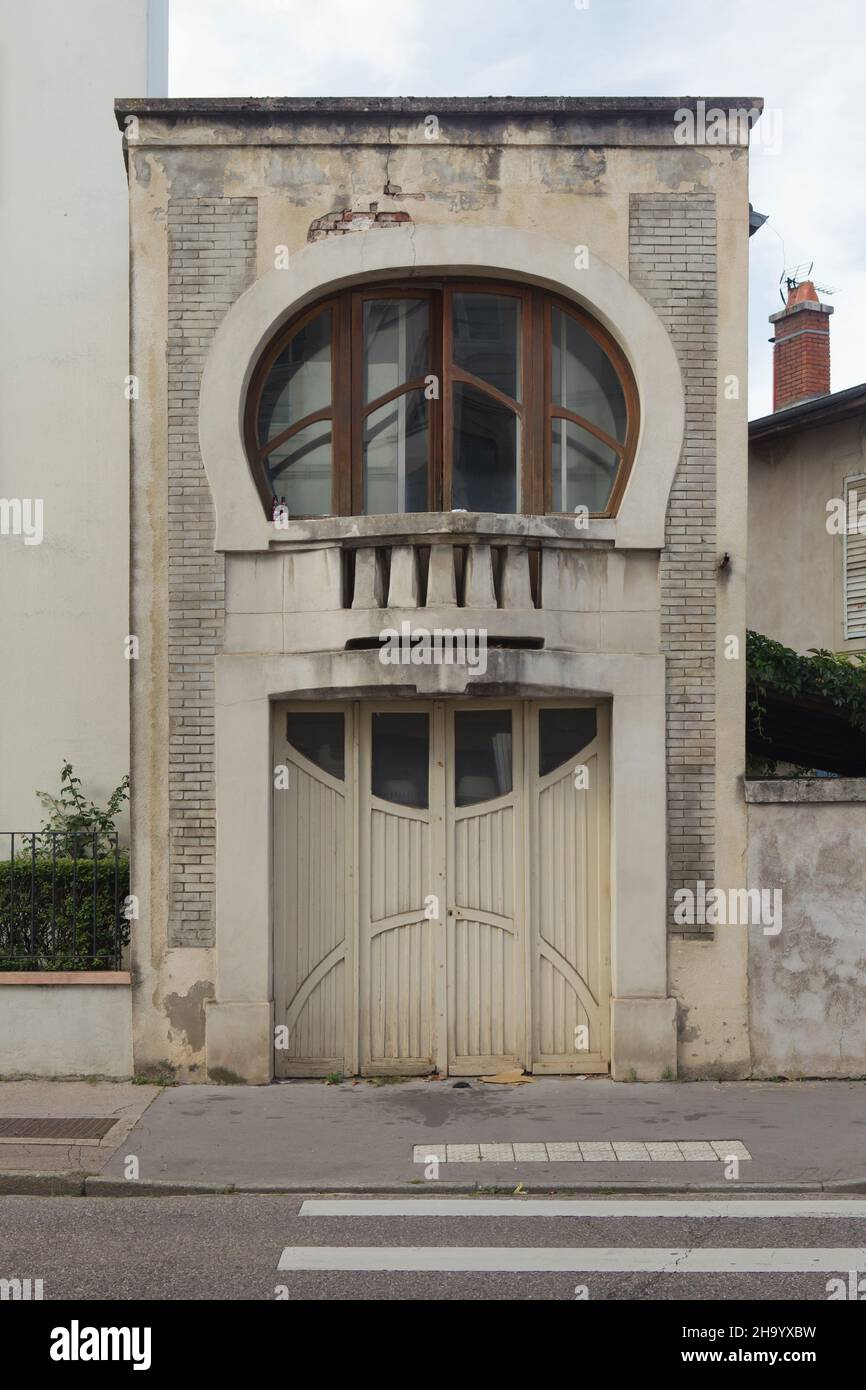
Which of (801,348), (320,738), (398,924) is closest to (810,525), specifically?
(801,348)

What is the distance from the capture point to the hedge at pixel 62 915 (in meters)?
9.78

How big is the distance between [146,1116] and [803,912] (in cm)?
475

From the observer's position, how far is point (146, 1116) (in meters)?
8.59

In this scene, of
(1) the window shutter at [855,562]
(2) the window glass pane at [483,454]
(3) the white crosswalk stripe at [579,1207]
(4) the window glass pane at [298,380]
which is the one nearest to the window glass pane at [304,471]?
(4) the window glass pane at [298,380]

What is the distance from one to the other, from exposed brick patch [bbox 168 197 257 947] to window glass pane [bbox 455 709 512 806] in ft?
5.90

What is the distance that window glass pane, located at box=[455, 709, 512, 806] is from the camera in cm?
976

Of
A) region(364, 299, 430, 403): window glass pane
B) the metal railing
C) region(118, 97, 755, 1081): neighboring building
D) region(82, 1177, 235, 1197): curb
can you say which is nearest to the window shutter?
region(118, 97, 755, 1081): neighboring building

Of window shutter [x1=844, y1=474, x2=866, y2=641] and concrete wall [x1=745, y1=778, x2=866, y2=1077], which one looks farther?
window shutter [x1=844, y1=474, x2=866, y2=641]

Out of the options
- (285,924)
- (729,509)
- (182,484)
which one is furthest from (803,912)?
(182,484)

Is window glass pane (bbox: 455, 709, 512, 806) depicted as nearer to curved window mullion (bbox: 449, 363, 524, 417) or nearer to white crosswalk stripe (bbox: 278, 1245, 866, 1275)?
curved window mullion (bbox: 449, 363, 524, 417)

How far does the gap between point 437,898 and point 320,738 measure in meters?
1.44

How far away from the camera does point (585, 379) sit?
994 cm

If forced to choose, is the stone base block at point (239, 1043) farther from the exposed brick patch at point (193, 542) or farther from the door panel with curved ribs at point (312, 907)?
the exposed brick patch at point (193, 542)

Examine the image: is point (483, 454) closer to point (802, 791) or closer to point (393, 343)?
point (393, 343)
